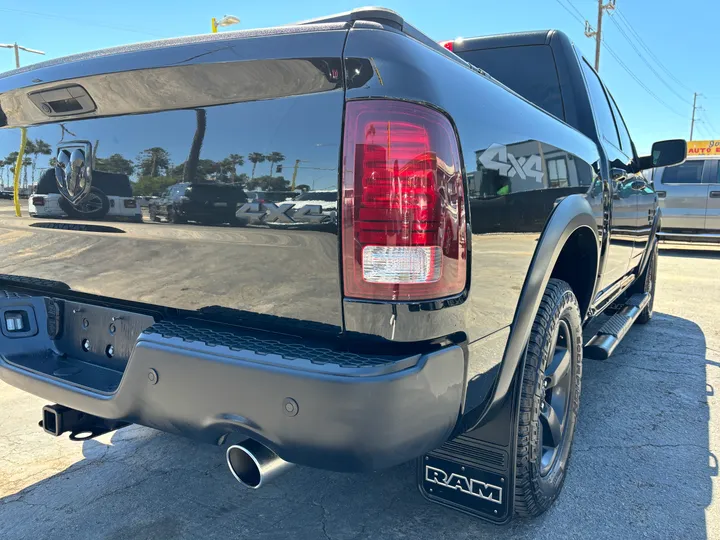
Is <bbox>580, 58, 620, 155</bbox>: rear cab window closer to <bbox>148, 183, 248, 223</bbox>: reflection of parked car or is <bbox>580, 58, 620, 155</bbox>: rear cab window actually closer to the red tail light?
the red tail light

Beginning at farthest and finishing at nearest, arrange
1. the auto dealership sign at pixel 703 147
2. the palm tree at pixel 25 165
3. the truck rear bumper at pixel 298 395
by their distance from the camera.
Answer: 1. the auto dealership sign at pixel 703 147
2. the palm tree at pixel 25 165
3. the truck rear bumper at pixel 298 395

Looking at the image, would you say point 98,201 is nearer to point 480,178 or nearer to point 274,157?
point 274,157

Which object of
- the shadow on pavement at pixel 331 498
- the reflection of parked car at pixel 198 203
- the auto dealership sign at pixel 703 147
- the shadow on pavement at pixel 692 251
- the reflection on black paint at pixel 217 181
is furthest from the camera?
the auto dealership sign at pixel 703 147

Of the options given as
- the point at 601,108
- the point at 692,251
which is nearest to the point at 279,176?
the point at 601,108

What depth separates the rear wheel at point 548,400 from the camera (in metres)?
1.95

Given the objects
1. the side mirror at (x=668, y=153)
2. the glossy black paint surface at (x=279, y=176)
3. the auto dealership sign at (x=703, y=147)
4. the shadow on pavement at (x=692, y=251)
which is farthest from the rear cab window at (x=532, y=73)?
the auto dealership sign at (x=703, y=147)

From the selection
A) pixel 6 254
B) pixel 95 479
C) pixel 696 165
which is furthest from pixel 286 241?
pixel 696 165

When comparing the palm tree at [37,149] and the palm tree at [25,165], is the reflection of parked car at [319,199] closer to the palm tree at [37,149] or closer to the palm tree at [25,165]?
the palm tree at [37,149]

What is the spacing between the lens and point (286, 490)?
245cm

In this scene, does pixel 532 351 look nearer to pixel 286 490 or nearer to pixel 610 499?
pixel 610 499

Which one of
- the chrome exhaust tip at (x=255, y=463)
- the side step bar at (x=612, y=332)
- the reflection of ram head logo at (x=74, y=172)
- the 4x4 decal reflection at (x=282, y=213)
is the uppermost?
the reflection of ram head logo at (x=74, y=172)

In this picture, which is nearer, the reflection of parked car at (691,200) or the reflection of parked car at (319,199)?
the reflection of parked car at (319,199)

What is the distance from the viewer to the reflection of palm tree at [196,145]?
160cm

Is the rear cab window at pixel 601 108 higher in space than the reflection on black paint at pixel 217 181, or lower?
higher
